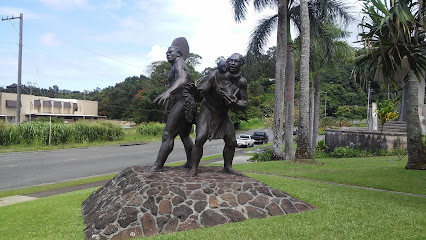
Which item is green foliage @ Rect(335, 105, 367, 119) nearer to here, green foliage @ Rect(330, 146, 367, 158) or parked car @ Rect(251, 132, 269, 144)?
parked car @ Rect(251, 132, 269, 144)

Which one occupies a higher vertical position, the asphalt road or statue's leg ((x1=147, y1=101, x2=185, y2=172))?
statue's leg ((x1=147, y1=101, x2=185, y2=172))

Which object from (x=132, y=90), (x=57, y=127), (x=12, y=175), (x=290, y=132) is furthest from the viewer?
(x=132, y=90)

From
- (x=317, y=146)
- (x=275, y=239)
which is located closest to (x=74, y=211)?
(x=275, y=239)

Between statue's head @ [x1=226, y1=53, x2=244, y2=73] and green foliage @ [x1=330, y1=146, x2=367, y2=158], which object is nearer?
statue's head @ [x1=226, y1=53, x2=244, y2=73]

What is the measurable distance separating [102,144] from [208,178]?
69.6 ft

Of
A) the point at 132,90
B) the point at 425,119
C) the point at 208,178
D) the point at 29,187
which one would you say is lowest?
the point at 29,187

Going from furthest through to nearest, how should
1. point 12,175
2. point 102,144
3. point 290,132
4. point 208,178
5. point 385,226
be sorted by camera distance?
point 102,144
point 290,132
point 12,175
point 208,178
point 385,226

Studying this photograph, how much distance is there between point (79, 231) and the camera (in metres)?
5.13

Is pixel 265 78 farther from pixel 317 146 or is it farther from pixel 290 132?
pixel 290 132

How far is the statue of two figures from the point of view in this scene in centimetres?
621

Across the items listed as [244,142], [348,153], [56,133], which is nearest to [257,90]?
[244,142]

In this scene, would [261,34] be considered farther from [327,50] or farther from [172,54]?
[172,54]

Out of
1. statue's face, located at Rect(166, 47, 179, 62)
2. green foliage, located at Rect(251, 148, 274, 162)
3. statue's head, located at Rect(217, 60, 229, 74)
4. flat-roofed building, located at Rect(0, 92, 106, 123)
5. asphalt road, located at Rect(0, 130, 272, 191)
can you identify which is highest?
flat-roofed building, located at Rect(0, 92, 106, 123)

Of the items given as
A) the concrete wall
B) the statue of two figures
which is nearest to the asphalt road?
the statue of two figures
